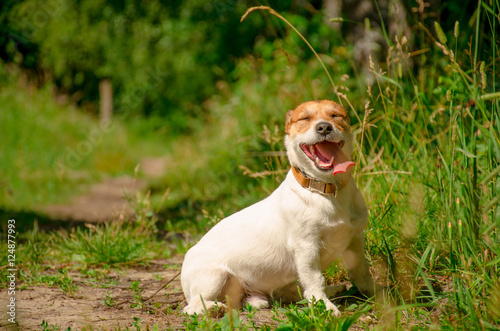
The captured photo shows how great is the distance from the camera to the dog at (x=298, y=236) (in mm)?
2459

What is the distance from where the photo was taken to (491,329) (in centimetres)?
200

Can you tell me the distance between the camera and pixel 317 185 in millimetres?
2484

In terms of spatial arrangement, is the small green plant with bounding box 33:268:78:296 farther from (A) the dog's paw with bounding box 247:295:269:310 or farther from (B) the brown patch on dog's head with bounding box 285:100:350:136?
(B) the brown patch on dog's head with bounding box 285:100:350:136

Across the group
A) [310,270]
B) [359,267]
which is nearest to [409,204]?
[359,267]

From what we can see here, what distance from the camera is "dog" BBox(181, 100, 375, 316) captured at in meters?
2.46

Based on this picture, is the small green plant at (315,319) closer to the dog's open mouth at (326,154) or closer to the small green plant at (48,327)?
the dog's open mouth at (326,154)

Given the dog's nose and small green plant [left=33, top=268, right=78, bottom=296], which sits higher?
the dog's nose

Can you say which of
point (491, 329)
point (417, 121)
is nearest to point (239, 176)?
point (417, 121)

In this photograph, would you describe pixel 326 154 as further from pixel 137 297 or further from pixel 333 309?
pixel 137 297

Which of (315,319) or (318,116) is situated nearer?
(315,319)

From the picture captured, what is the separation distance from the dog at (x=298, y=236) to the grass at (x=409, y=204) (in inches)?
7.2

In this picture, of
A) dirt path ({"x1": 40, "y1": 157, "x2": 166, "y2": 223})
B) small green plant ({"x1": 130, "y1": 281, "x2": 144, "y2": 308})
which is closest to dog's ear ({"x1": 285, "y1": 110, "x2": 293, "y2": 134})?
small green plant ({"x1": 130, "y1": 281, "x2": 144, "y2": 308})

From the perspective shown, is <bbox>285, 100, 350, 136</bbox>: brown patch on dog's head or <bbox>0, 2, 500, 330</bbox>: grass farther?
<bbox>285, 100, 350, 136</bbox>: brown patch on dog's head

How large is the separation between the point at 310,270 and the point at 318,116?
2.59 feet
